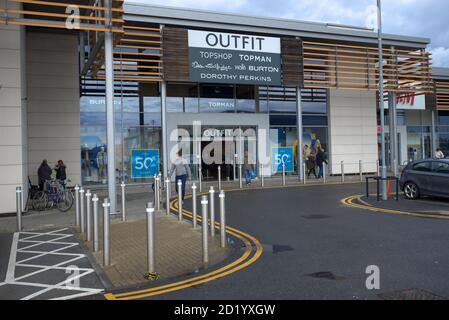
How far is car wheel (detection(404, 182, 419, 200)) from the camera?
14269 millimetres

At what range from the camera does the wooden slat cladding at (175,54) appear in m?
19.1

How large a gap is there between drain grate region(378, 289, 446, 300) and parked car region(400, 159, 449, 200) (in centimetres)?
922

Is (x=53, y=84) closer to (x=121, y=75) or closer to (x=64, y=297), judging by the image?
(x=121, y=75)

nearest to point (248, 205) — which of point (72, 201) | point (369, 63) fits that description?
point (72, 201)

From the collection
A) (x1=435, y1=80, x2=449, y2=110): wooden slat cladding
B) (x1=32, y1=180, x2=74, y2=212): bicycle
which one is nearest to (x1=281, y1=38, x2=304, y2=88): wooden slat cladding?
(x1=32, y1=180, x2=74, y2=212): bicycle

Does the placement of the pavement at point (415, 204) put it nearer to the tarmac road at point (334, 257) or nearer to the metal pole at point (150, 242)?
the tarmac road at point (334, 257)

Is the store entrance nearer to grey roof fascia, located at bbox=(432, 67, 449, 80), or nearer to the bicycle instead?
the bicycle

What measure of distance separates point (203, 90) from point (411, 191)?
12.0m

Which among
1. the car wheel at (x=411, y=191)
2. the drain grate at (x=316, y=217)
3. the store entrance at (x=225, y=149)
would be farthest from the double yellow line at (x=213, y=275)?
the store entrance at (x=225, y=149)

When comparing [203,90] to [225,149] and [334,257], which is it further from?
[334,257]

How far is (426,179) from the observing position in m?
13.9

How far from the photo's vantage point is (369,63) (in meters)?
24.0

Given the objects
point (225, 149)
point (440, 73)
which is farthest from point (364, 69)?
point (440, 73)

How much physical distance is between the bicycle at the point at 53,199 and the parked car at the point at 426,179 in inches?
433
